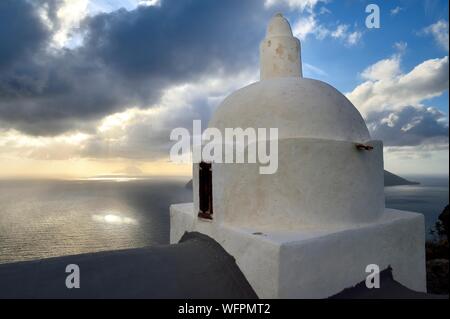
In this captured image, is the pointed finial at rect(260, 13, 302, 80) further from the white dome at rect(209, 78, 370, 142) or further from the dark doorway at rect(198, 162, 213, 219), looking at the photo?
the dark doorway at rect(198, 162, 213, 219)

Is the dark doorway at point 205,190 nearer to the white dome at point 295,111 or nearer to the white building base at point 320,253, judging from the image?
the white building base at point 320,253

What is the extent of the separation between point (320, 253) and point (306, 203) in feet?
3.32

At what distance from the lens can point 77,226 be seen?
49156 mm

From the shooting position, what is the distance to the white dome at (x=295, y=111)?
18.9ft

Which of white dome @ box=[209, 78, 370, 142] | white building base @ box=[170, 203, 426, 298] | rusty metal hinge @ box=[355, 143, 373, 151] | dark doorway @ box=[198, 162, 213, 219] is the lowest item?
white building base @ box=[170, 203, 426, 298]

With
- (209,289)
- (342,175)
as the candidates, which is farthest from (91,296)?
(342,175)

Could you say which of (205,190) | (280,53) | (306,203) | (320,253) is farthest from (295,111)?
(320,253)

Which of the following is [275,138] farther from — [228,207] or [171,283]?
[171,283]

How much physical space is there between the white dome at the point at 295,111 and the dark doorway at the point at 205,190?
38.1 inches

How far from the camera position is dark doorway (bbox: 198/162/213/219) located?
6.34m

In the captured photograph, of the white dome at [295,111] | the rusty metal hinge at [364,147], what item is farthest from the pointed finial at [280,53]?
the rusty metal hinge at [364,147]

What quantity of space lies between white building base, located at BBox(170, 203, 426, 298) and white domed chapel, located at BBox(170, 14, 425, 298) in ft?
0.06

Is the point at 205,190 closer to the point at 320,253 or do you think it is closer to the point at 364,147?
the point at 320,253

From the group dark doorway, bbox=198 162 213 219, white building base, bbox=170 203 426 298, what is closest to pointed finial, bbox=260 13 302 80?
dark doorway, bbox=198 162 213 219
